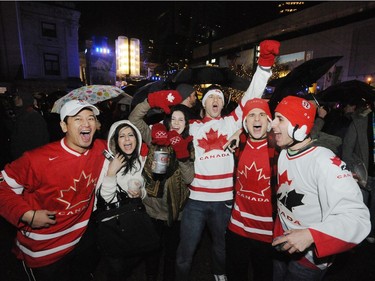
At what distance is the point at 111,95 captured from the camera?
3.97m

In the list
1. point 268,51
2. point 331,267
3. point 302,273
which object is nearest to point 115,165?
point 302,273

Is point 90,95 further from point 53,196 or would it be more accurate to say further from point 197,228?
point 197,228

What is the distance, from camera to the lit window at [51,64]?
27281mm

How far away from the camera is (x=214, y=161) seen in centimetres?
302

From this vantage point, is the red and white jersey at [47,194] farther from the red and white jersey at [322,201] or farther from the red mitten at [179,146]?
the red and white jersey at [322,201]

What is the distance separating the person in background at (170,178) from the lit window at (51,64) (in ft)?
99.5

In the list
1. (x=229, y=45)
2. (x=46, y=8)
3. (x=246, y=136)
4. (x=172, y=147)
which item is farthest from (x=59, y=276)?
(x=46, y=8)

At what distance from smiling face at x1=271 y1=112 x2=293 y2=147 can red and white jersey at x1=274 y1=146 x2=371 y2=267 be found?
15 centimetres

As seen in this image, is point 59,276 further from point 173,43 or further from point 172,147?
point 173,43

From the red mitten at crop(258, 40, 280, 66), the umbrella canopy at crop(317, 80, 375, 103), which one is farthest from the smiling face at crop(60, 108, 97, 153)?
the umbrella canopy at crop(317, 80, 375, 103)

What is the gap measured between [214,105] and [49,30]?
105 feet

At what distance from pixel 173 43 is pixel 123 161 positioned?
57.4ft

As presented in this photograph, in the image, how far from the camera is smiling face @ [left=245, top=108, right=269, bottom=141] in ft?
8.89

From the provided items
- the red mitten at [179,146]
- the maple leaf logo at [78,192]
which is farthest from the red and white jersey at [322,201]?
the maple leaf logo at [78,192]
